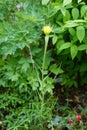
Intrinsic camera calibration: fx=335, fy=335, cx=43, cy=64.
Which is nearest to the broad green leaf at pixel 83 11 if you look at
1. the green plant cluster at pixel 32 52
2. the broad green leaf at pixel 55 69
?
the green plant cluster at pixel 32 52

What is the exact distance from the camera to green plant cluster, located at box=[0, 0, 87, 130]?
227cm

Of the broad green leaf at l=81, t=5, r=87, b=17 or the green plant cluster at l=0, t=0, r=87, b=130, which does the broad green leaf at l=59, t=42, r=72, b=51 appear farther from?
the broad green leaf at l=81, t=5, r=87, b=17

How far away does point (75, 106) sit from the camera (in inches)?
106

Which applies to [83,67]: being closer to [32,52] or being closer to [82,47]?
[82,47]

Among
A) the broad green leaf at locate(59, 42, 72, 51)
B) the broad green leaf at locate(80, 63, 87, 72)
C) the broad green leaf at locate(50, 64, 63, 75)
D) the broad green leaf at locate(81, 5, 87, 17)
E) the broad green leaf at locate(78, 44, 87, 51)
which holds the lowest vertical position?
the broad green leaf at locate(80, 63, 87, 72)

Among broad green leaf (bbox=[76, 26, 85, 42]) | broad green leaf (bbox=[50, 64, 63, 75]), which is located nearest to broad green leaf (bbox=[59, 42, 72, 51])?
broad green leaf (bbox=[76, 26, 85, 42])

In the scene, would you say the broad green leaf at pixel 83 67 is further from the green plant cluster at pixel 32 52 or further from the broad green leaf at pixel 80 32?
the broad green leaf at pixel 80 32

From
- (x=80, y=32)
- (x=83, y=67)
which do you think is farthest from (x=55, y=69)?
(x=80, y=32)

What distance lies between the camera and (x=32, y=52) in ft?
7.86

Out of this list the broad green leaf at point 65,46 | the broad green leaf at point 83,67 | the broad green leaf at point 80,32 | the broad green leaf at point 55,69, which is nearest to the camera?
the broad green leaf at point 80,32

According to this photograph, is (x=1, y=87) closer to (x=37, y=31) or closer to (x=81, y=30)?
(x=37, y=31)

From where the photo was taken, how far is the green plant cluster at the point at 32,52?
2.27m

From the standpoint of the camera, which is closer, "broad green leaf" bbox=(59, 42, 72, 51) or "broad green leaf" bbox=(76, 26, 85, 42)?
"broad green leaf" bbox=(76, 26, 85, 42)

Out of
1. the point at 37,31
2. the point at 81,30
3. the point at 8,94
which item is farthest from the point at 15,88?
the point at 81,30
